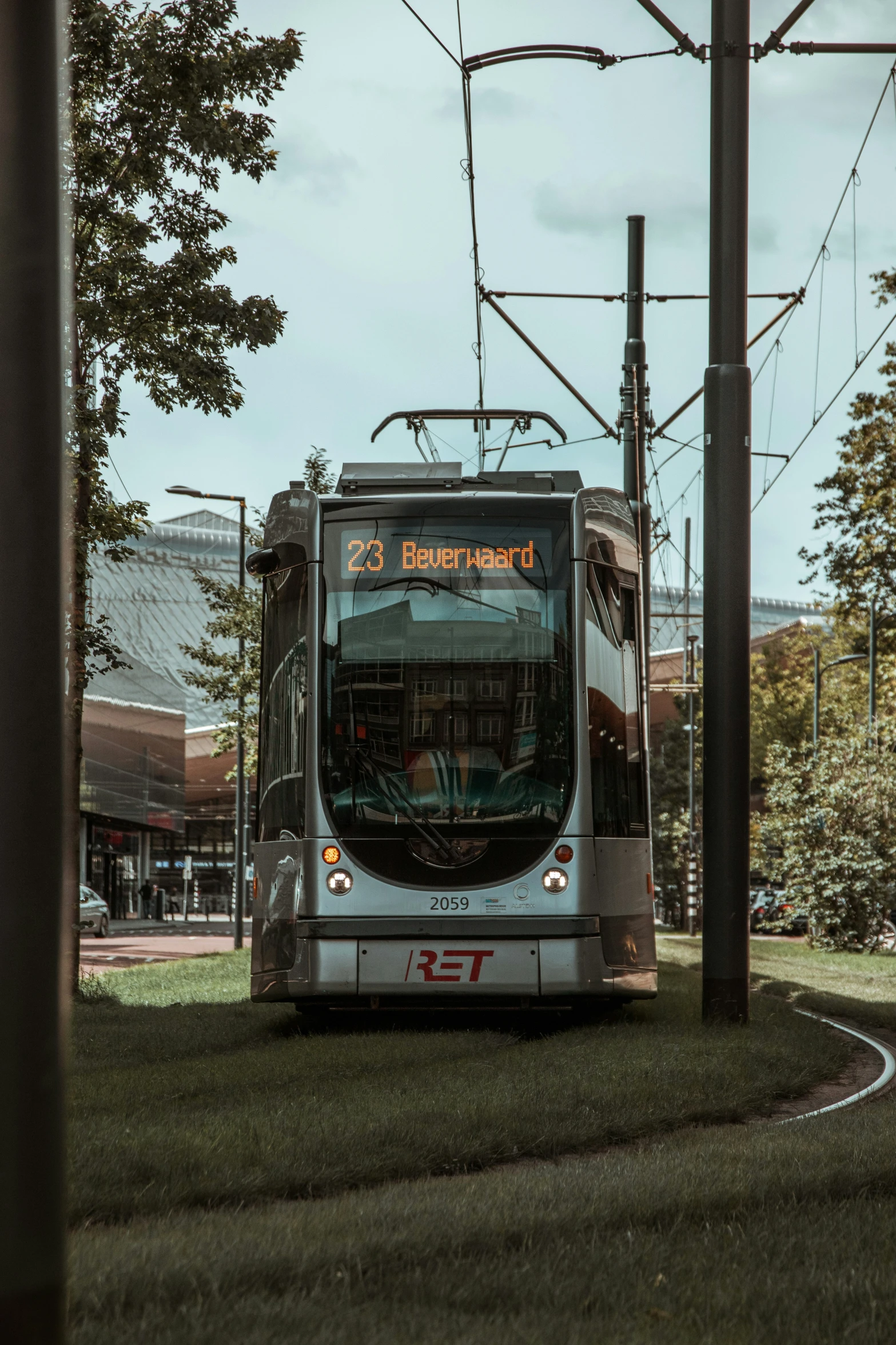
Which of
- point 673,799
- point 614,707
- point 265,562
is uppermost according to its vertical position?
point 265,562

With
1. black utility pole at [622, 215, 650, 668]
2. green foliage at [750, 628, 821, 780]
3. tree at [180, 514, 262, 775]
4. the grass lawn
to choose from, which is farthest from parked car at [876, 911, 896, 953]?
green foliage at [750, 628, 821, 780]

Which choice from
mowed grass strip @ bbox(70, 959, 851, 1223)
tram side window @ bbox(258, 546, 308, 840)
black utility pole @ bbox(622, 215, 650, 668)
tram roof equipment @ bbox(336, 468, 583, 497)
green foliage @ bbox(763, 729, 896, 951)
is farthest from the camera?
green foliage @ bbox(763, 729, 896, 951)

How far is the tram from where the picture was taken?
9531mm

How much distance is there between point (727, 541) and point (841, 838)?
1993 centimetres

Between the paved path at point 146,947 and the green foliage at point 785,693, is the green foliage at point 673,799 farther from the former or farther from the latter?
the paved path at point 146,947

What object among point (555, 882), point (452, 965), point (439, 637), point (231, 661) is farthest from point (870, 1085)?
point (231, 661)

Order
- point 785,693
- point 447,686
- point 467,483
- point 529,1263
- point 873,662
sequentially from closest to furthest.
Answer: point 529,1263, point 447,686, point 467,483, point 873,662, point 785,693

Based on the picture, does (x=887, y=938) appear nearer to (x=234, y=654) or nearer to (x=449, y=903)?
(x=234, y=654)

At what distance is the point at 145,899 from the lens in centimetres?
5741

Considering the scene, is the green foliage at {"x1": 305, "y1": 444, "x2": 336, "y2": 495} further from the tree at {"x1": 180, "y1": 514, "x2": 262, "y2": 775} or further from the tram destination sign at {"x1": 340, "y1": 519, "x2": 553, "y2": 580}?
the tram destination sign at {"x1": 340, "y1": 519, "x2": 553, "y2": 580}

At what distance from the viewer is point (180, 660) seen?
80.8m

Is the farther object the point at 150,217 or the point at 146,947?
the point at 146,947

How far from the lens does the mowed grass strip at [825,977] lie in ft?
44.1

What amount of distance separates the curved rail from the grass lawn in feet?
0.95
